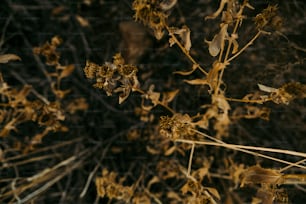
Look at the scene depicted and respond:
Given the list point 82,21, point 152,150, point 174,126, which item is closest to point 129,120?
point 152,150

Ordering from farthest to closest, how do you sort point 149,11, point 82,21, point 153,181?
1. point 82,21
2. point 153,181
3. point 149,11

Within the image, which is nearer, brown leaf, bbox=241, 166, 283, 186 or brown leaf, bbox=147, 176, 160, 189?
brown leaf, bbox=241, 166, 283, 186

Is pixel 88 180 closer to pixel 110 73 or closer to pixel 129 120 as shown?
pixel 129 120

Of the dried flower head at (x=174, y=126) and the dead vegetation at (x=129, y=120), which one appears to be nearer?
the dried flower head at (x=174, y=126)

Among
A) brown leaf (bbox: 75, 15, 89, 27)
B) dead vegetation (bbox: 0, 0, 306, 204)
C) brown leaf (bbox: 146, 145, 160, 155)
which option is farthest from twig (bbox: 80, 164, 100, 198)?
brown leaf (bbox: 75, 15, 89, 27)

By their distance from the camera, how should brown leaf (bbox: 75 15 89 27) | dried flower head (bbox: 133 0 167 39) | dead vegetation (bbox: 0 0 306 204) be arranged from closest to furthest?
dried flower head (bbox: 133 0 167 39)
dead vegetation (bbox: 0 0 306 204)
brown leaf (bbox: 75 15 89 27)

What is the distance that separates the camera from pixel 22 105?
1.03m

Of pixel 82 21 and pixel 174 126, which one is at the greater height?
pixel 82 21

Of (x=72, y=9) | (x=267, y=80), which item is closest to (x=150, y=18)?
(x=267, y=80)

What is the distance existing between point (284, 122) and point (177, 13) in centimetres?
42

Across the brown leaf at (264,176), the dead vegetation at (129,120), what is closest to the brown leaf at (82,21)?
the dead vegetation at (129,120)

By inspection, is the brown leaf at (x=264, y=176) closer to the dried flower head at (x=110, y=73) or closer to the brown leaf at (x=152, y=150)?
the dried flower head at (x=110, y=73)

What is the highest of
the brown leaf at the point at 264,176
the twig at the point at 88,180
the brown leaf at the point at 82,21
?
the brown leaf at the point at 82,21

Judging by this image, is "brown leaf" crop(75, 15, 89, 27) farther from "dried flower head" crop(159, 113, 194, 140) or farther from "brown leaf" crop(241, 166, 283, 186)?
"brown leaf" crop(241, 166, 283, 186)
